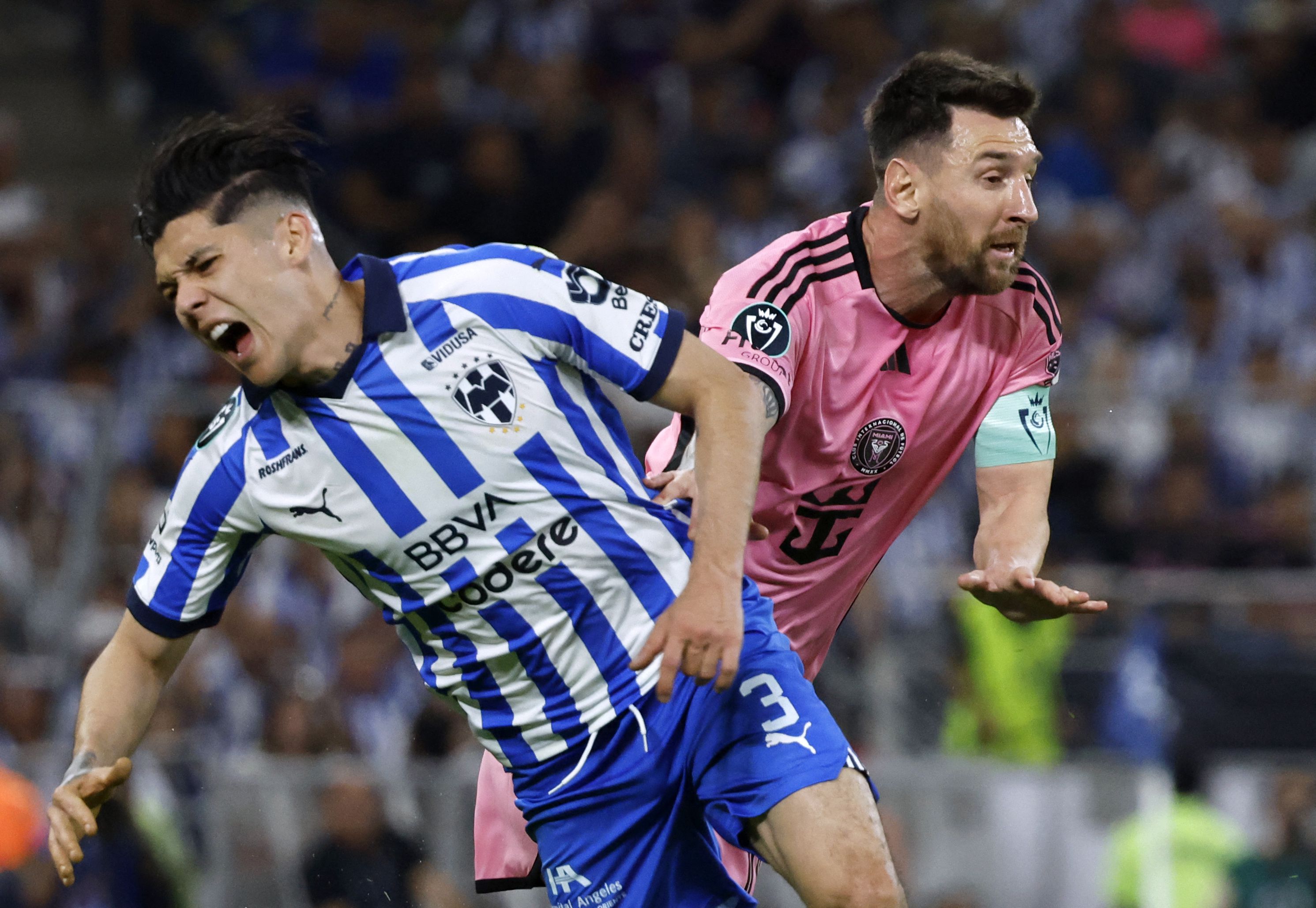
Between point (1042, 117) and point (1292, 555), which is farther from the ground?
point (1042, 117)

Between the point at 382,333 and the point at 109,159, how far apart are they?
8.67 m

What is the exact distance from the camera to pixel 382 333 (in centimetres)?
328

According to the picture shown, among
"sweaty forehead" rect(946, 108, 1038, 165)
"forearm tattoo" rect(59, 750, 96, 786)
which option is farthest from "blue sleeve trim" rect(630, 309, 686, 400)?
"forearm tattoo" rect(59, 750, 96, 786)

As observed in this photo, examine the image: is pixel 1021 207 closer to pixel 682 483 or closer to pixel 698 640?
pixel 682 483

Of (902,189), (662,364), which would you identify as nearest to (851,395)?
(902,189)

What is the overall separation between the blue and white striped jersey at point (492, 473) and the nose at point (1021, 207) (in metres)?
0.95

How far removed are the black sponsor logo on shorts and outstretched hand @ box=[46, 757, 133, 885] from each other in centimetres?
153

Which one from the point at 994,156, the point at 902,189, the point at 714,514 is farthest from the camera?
the point at 902,189

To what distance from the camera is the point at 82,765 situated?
3391mm

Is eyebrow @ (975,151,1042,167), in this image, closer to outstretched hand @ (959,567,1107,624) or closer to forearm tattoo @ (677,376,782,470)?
forearm tattoo @ (677,376,782,470)

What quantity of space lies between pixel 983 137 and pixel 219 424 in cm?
179

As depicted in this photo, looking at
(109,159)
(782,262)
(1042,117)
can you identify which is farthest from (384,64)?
(782,262)

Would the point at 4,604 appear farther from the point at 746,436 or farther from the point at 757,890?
the point at 746,436

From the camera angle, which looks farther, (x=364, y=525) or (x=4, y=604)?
(x=4, y=604)
